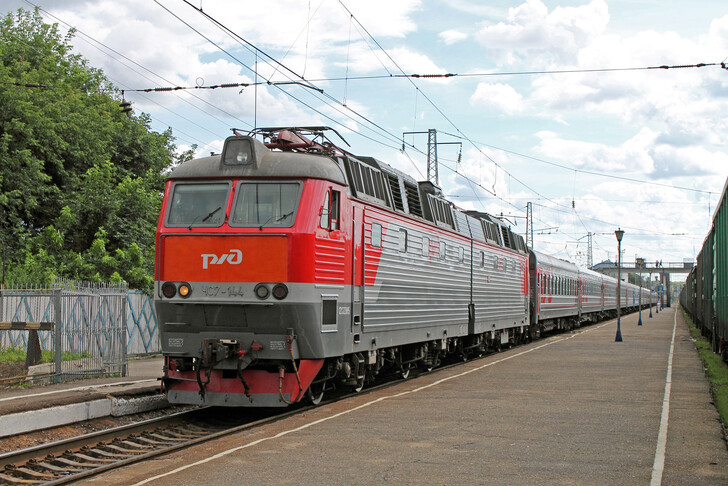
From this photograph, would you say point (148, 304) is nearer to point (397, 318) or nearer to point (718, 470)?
point (397, 318)

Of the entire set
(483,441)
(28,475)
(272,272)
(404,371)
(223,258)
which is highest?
(223,258)

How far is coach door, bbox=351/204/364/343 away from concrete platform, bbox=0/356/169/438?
3.29m

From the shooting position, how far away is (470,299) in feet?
67.2

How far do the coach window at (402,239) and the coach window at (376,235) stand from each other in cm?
122

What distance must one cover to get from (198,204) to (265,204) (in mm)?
1052

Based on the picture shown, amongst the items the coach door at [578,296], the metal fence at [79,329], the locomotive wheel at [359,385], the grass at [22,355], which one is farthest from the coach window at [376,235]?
the coach door at [578,296]

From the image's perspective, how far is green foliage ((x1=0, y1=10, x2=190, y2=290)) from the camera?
993 inches

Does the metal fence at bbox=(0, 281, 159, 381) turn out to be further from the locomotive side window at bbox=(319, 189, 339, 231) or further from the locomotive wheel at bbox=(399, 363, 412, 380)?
the locomotive side window at bbox=(319, 189, 339, 231)

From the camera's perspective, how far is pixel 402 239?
15023 millimetres

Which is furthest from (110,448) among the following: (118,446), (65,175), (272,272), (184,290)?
(65,175)

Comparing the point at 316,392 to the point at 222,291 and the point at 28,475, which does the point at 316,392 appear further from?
the point at 28,475

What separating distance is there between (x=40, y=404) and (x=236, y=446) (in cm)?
342

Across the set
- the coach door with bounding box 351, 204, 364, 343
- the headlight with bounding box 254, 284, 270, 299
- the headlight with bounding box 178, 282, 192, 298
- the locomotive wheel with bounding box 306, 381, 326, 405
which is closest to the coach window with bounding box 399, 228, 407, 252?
the coach door with bounding box 351, 204, 364, 343

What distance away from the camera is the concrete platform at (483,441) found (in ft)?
25.1
